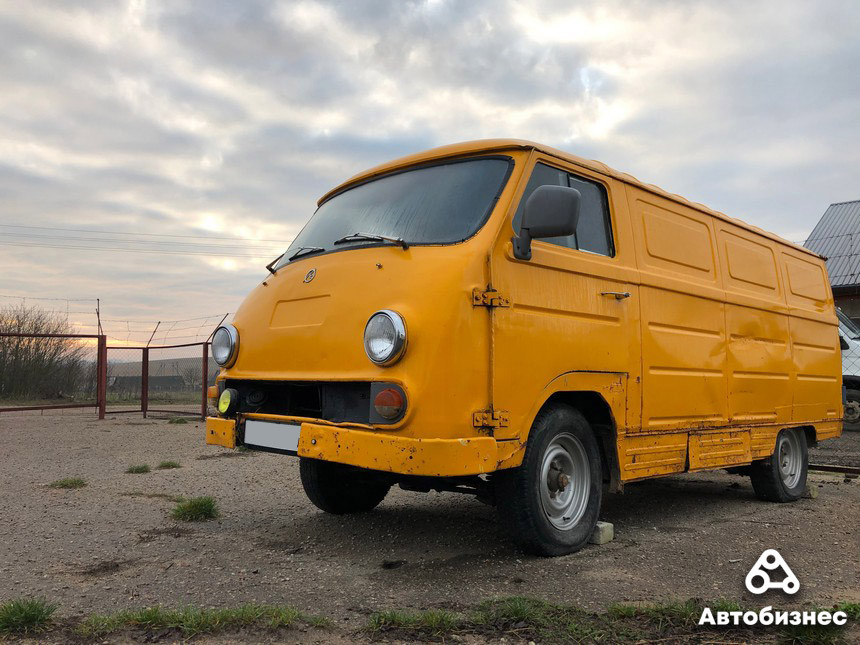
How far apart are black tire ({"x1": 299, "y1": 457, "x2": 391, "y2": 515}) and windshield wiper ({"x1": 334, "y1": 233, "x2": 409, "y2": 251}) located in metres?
1.75

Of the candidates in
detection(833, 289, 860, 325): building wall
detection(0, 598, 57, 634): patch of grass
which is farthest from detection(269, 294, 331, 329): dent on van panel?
detection(833, 289, 860, 325): building wall

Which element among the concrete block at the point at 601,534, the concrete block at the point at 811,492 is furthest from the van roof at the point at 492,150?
the concrete block at the point at 811,492

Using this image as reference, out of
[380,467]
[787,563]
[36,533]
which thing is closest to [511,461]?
[380,467]

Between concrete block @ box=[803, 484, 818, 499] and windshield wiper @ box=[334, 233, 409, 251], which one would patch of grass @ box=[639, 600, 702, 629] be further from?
concrete block @ box=[803, 484, 818, 499]

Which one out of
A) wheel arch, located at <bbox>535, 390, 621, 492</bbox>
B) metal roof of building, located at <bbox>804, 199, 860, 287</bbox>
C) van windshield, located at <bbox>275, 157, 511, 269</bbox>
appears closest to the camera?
van windshield, located at <bbox>275, 157, 511, 269</bbox>

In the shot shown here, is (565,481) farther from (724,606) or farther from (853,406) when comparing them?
(853,406)

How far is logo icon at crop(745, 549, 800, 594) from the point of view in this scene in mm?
3840

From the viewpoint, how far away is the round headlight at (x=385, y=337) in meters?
3.67

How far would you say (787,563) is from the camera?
14.5 feet

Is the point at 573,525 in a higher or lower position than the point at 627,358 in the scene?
lower

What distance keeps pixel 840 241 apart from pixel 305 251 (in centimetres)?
2199

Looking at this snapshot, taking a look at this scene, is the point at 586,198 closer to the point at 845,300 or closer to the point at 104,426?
the point at 104,426

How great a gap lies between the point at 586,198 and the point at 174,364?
17.1 meters

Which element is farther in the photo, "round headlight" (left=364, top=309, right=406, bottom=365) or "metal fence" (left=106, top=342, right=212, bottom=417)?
"metal fence" (left=106, top=342, right=212, bottom=417)
